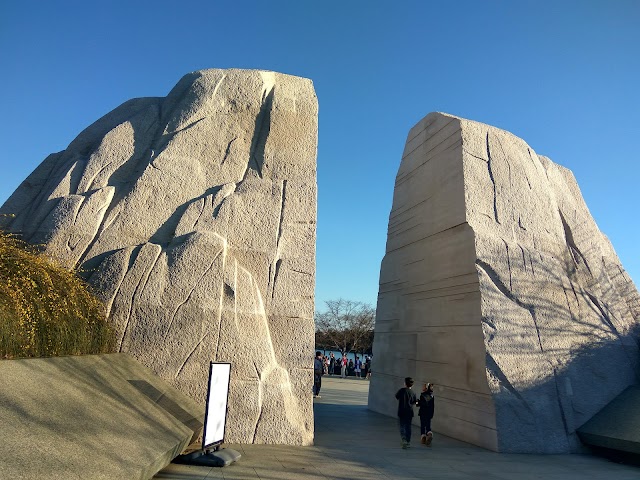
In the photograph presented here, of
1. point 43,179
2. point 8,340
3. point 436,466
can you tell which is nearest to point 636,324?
point 436,466

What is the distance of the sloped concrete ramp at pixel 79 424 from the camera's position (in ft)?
9.99

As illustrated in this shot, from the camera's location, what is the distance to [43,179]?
9680mm

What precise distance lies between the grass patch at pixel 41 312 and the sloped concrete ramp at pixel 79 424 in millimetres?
226

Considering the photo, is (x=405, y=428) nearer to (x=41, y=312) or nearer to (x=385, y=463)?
(x=385, y=463)

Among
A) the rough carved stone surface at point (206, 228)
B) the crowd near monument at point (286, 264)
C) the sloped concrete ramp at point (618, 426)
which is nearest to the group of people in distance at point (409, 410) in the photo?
the crowd near monument at point (286, 264)

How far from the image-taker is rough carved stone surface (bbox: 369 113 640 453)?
8594mm

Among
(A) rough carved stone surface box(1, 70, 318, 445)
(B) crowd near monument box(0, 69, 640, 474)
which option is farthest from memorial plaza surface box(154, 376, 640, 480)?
(A) rough carved stone surface box(1, 70, 318, 445)

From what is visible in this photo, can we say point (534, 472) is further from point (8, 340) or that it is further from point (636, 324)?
point (8, 340)

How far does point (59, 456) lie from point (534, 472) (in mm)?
6219

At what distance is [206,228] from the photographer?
8.41 m

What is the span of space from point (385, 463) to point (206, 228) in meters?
4.72

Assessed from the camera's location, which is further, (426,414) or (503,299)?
(503,299)

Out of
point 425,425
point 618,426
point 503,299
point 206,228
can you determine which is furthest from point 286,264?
point 618,426

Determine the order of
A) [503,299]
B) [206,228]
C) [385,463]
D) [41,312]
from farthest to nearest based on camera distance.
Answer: [503,299]
[206,228]
[385,463]
[41,312]
